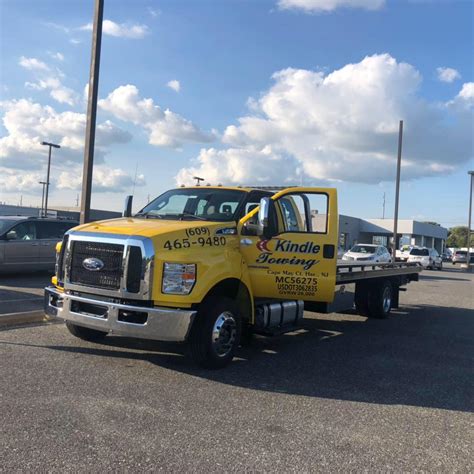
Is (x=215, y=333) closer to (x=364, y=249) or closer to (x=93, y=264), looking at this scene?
(x=93, y=264)

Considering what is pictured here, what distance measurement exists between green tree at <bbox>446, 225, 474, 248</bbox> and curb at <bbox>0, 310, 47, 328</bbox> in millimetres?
145722

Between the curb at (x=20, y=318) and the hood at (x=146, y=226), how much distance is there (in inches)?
100

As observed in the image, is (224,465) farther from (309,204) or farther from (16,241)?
(16,241)

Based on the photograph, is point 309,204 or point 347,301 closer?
point 309,204

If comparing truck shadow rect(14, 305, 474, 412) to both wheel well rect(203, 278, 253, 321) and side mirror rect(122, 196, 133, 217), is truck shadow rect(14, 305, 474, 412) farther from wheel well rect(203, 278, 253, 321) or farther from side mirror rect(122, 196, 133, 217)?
side mirror rect(122, 196, 133, 217)

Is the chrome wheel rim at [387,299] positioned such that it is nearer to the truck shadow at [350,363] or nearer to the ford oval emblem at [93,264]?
the truck shadow at [350,363]

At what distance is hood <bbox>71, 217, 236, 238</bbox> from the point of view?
6.11 meters

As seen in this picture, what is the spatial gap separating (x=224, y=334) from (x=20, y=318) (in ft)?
12.8

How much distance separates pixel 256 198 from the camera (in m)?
7.72

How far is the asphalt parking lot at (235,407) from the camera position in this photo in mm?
3967

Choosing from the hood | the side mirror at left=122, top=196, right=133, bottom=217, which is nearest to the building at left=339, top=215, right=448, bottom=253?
the side mirror at left=122, top=196, right=133, bottom=217

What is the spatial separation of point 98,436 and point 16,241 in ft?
37.7

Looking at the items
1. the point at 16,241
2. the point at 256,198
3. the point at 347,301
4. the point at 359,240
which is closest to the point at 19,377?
the point at 256,198

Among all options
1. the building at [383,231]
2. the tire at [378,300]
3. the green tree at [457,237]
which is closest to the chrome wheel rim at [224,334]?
the tire at [378,300]
